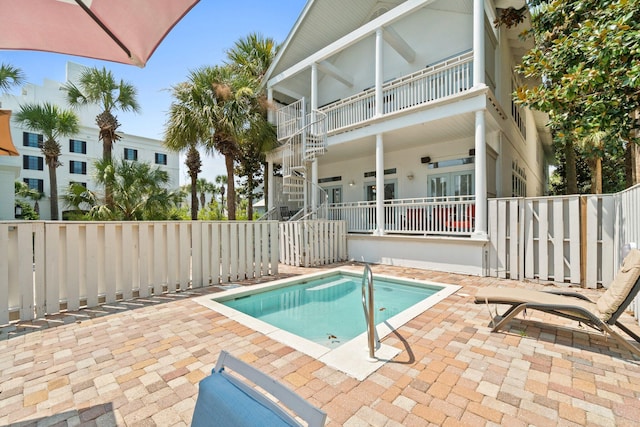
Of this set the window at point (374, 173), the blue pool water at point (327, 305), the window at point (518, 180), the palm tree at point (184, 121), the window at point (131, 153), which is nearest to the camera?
the blue pool water at point (327, 305)

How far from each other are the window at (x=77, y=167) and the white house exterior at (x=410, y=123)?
83.0 feet

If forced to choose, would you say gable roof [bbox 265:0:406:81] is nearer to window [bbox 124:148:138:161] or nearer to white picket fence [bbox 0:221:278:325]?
white picket fence [bbox 0:221:278:325]

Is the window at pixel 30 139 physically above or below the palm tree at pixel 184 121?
above

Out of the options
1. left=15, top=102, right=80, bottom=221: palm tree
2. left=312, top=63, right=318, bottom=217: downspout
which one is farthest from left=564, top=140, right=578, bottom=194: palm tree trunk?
left=15, top=102, right=80, bottom=221: palm tree

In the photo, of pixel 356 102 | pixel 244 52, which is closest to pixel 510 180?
pixel 356 102

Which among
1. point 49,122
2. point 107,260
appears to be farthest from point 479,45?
point 49,122

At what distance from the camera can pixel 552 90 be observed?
16.5 feet

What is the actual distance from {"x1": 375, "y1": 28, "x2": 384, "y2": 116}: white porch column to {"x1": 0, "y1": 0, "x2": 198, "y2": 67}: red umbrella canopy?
7.94 m

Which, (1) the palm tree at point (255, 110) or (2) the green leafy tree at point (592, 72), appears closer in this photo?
(2) the green leafy tree at point (592, 72)

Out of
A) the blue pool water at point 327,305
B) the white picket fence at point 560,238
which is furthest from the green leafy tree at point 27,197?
the white picket fence at point 560,238

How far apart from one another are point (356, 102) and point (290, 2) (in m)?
5.92

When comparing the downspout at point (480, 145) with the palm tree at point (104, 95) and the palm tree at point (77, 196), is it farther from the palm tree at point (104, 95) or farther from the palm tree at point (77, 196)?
the palm tree at point (104, 95)

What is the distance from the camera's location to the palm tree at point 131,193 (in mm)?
10992

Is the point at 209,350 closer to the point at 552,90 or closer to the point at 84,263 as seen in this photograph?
the point at 84,263
